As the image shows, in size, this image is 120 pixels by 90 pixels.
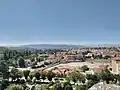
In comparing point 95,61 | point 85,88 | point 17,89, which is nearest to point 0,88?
point 17,89

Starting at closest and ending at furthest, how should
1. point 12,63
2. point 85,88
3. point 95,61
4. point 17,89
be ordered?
point 17,89 < point 85,88 < point 12,63 < point 95,61

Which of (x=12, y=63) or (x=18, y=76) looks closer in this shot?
(x=18, y=76)

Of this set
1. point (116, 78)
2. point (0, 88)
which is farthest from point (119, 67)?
point (0, 88)

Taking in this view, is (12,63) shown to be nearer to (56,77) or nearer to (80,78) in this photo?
(56,77)

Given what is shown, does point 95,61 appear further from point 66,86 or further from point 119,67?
point 66,86

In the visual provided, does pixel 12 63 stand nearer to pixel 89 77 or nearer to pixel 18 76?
pixel 18 76

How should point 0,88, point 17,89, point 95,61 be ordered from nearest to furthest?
point 17,89 < point 0,88 < point 95,61

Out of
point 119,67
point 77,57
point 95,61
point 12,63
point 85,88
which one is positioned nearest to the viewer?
point 85,88

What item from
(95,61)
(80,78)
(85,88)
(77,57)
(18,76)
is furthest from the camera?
(77,57)

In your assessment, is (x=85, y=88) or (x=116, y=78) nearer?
(x=85, y=88)
